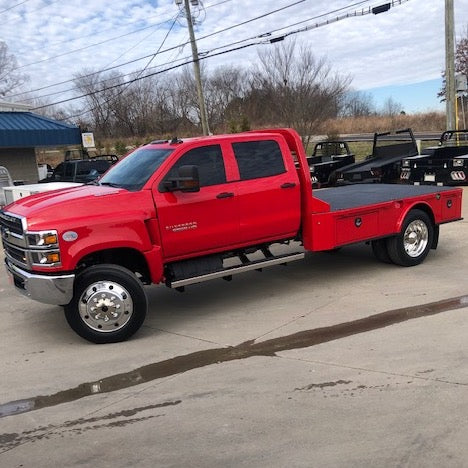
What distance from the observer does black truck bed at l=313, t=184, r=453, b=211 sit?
25.3ft

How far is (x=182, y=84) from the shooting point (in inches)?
2783

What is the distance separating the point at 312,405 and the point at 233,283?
3.85 metres

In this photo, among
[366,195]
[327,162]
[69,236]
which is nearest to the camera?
[69,236]

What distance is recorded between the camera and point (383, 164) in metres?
16.4

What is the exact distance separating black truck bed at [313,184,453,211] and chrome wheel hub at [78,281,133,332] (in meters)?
3.11

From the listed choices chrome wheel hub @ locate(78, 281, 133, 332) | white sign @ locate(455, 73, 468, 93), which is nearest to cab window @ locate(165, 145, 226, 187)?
chrome wheel hub @ locate(78, 281, 133, 332)

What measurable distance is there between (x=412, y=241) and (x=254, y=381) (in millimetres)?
4548

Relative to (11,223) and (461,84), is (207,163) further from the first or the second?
(461,84)

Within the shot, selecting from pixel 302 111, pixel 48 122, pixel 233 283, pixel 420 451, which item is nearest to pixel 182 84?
pixel 302 111

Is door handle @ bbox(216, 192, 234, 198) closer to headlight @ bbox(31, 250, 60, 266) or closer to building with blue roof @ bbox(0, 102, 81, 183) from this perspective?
headlight @ bbox(31, 250, 60, 266)

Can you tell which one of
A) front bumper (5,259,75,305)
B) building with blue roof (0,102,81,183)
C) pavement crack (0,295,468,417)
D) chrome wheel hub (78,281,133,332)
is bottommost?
pavement crack (0,295,468,417)

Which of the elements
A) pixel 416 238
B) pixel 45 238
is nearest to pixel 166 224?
pixel 45 238

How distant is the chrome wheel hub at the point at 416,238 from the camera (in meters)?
8.05

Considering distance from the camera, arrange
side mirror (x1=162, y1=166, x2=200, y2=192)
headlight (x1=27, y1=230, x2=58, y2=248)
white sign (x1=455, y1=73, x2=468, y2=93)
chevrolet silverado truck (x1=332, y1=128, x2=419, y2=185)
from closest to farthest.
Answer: headlight (x1=27, y1=230, x2=58, y2=248) → side mirror (x1=162, y1=166, x2=200, y2=192) → chevrolet silverado truck (x1=332, y1=128, x2=419, y2=185) → white sign (x1=455, y1=73, x2=468, y2=93)
